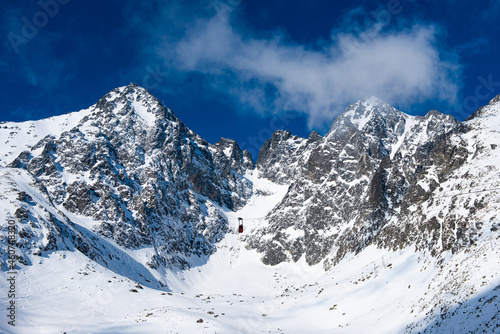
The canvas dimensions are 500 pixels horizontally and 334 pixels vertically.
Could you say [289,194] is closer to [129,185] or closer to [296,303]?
[129,185]

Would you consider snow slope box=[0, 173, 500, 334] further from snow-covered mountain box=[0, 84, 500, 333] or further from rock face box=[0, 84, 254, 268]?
rock face box=[0, 84, 254, 268]

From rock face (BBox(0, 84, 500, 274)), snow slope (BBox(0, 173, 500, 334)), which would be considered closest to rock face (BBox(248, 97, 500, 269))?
rock face (BBox(0, 84, 500, 274))

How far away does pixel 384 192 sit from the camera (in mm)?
120250

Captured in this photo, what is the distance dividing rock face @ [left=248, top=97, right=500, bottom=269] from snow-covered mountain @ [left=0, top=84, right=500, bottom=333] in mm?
559

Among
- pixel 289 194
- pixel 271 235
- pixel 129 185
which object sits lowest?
pixel 271 235

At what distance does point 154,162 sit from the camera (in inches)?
7013

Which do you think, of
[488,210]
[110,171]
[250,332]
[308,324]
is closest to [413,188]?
[488,210]

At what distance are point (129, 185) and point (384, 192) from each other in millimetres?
102167

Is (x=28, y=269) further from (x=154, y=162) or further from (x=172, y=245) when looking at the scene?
(x=154, y=162)

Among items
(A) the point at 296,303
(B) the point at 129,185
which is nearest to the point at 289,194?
(B) the point at 129,185

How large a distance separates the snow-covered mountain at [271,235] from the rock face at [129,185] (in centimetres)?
65

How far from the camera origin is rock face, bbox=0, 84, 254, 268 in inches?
5463

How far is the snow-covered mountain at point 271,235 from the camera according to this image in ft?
143

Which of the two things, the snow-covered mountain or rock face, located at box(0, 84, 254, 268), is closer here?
the snow-covered mountain
